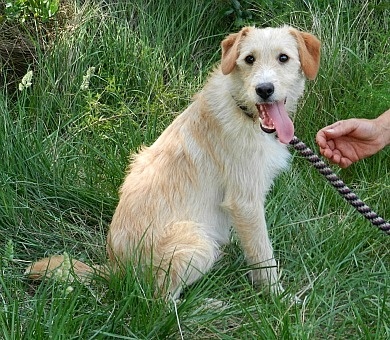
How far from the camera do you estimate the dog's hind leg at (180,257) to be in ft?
12.0

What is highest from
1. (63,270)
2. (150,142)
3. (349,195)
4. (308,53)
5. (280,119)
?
(308,53)

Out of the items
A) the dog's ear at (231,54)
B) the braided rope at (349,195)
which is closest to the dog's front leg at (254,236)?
the braided rope at (349,195)

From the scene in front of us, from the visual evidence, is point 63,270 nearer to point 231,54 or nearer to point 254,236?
point 254,236

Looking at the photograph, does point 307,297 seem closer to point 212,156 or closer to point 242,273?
point 242,273

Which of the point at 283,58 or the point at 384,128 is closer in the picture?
the point at 283,58

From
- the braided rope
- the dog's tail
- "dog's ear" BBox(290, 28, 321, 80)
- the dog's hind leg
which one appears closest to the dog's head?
"dog's ear" BBox(290, 28, 321, 80)

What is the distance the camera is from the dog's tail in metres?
3.49

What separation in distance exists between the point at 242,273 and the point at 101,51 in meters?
2.84

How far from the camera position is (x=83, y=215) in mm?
4680

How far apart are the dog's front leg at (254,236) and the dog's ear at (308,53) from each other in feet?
2.63

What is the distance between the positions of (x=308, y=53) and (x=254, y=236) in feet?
3.56

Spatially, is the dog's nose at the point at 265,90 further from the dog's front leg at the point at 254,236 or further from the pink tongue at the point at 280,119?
the dog's front leg at the point at 254,236

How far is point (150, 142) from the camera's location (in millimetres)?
5176

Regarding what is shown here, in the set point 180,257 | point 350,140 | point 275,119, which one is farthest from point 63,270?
point 350,140
